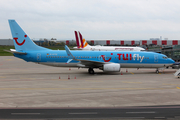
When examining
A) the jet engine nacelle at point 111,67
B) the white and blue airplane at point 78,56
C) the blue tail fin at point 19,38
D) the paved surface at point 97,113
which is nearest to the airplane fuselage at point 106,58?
the white and blue airplane at point 78,56

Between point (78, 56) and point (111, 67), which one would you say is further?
point (78, 56)

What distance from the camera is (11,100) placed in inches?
613

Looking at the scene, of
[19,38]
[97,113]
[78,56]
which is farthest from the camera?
[78,56]

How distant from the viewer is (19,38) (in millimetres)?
32438

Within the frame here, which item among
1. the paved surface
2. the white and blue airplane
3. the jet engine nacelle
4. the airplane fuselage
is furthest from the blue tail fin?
the paved surface

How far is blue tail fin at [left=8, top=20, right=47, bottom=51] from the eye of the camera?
105 feet

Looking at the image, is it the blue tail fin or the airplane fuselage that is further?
the airplane fuselage

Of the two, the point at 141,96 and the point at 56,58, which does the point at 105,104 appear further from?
the point at 56,58

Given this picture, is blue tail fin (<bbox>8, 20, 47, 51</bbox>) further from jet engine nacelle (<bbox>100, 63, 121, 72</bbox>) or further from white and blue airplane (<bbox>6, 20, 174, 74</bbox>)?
jet engine nacelle (<bbox>100, 63, 121, 72</bbox>)

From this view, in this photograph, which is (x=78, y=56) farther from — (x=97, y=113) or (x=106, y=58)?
(x=97, y=113)

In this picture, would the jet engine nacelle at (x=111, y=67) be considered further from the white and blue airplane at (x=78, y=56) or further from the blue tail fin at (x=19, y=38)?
the blue tail fin at (x=19, y=38)

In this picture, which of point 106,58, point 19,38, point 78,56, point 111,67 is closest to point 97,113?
point 111,67

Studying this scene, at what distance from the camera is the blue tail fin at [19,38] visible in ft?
105

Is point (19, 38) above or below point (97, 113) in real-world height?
above
